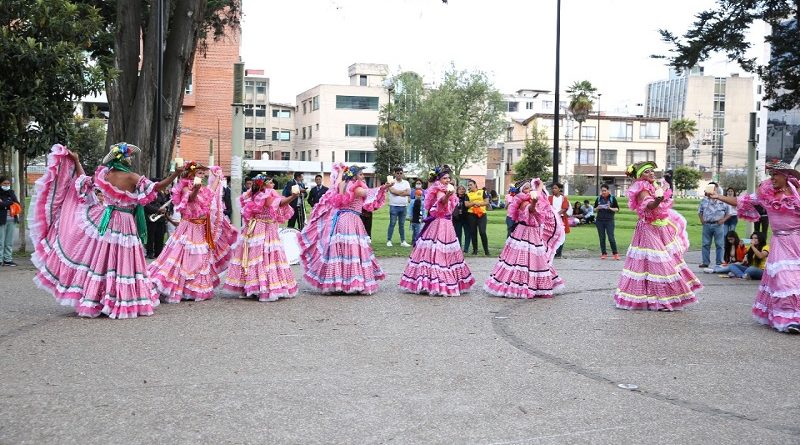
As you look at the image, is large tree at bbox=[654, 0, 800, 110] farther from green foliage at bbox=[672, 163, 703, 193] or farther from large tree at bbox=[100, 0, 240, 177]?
green foliage at bbox=[672, 163, 703, 193]

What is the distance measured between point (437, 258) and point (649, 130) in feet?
260

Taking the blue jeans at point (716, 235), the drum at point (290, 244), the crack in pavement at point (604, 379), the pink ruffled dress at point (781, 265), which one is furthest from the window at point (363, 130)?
the pink ruffled dress at point (781, 265)

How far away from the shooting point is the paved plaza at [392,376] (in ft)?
18.1

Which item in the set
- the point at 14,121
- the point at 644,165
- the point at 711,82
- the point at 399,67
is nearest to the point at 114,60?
the point at 14,121

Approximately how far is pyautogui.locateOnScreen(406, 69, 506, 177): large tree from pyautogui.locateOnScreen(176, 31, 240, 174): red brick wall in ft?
56.9

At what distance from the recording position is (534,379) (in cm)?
703

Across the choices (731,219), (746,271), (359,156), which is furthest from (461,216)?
(359,156)

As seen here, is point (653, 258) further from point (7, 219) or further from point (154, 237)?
point (7, 219)

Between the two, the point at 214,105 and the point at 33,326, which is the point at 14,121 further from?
the point at 214,105

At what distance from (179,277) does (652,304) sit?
641cm

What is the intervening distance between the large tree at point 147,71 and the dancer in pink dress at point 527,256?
8250 mm

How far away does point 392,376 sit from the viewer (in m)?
7.04

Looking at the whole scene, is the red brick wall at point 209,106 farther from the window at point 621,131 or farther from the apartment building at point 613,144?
the window at point 621,131

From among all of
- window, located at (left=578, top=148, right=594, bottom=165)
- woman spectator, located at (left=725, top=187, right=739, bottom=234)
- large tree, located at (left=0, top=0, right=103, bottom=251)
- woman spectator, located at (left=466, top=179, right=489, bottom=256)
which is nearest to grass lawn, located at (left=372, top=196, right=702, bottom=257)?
woman spectator, located at (left=466, top=179, right=489, bottom=256)
